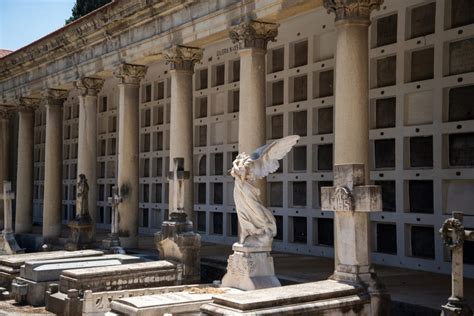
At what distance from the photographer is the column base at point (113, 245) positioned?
16750mm

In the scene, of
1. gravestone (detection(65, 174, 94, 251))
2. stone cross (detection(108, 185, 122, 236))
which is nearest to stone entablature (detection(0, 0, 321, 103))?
gravestone (detection(65, 174, 94, 251))

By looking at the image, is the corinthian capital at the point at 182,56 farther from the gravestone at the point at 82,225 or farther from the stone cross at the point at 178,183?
the gravestone at the point at 82,225

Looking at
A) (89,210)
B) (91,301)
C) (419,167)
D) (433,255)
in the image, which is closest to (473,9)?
(419,167)

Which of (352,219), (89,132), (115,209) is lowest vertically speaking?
(115,209)

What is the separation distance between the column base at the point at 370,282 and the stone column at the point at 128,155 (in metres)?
9.42

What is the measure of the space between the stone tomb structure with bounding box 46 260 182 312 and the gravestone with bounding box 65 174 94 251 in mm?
5989

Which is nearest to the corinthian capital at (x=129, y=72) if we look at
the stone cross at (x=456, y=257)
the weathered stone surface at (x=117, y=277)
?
the weathered stone surface at (x=117, y=277)

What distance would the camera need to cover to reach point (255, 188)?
1032 centimetres

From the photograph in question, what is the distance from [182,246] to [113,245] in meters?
3.40

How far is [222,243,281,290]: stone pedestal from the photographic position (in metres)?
10.3

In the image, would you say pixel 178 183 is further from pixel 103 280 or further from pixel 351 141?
pixel 351 141

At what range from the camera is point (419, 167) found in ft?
45.4

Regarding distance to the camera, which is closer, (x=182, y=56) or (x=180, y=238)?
(x=180, y=238)

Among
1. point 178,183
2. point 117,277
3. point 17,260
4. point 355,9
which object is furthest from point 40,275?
point 355,9
